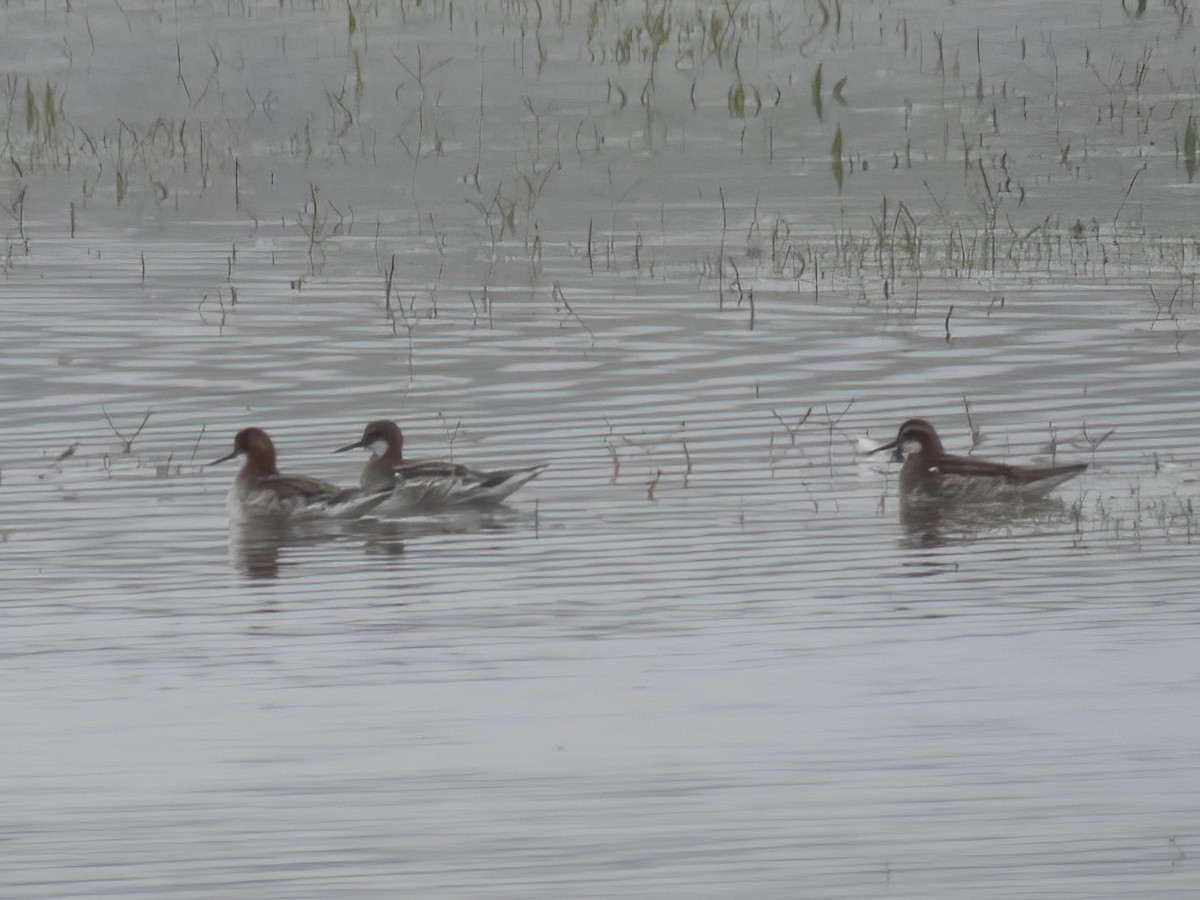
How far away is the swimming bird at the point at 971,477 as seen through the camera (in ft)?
33.2

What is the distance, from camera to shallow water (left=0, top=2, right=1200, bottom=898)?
18.9 feet

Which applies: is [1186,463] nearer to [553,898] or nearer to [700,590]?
[700,590]

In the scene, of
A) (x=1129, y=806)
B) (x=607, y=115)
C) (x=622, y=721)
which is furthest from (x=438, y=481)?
(x=607, y=115)

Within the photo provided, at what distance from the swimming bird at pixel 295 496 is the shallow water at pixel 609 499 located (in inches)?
7.8

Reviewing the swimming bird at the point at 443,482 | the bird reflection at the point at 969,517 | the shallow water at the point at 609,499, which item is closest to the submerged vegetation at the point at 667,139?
the shallow water at the point at 609,499

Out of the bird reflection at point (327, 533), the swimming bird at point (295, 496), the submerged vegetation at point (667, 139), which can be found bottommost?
the bird reflection at point (327, 533)

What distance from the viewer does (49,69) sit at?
26844 millimetres

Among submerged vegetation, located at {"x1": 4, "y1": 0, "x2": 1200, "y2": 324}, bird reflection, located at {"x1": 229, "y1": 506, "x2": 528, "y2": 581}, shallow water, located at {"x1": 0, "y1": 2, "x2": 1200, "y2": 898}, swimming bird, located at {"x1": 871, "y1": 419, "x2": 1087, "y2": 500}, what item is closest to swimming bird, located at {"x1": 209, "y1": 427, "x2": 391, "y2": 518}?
bird reflection, located at {"x1": 229, "y1": 506, "x2": 528, "y2": 581}

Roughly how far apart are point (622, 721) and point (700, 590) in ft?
5.71

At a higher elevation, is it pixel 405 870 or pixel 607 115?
pixel 607 115

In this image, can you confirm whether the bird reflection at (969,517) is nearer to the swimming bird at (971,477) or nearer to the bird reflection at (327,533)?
the swimming bird at (971,477)

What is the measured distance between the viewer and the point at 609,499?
33.3ft

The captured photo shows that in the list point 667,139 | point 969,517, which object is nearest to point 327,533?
point 969,517

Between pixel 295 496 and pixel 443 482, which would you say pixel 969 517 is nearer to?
pixel 443 482
